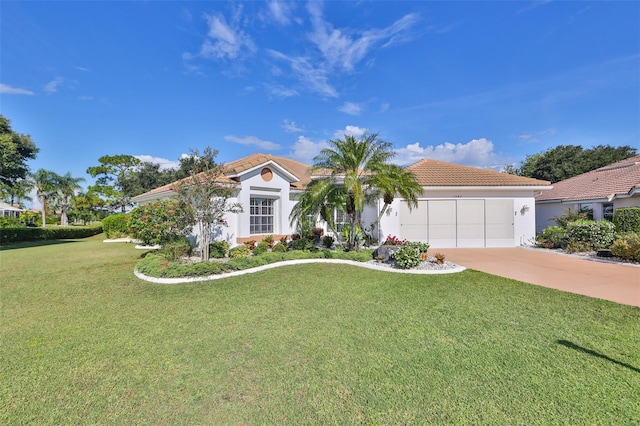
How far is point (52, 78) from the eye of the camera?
16891mm

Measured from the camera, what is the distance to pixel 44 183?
136ft

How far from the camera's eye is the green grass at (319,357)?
332 cm

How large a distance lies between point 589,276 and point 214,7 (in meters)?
20.2

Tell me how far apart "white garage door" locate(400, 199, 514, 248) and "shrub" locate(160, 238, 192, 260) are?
12.8m

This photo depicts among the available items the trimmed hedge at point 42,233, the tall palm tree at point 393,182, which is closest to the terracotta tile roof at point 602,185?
the tall palm tree at point 393,182

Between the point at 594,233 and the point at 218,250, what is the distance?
790 inches

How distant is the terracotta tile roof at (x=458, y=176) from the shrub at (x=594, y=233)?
11.4 feet

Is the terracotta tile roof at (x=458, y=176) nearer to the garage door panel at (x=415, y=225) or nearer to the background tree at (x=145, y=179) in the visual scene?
the garage door panel at (x=415, y=225)

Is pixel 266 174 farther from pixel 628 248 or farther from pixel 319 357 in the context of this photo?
pixel 628 248

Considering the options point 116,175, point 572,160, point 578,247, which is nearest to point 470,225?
point 578,247

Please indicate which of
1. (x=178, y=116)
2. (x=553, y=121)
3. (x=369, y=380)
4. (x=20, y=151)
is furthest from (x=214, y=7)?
(x=553, y=121)

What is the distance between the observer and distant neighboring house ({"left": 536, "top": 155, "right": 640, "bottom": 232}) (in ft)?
56.5

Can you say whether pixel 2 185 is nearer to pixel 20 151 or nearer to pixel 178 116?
pixel 20 151

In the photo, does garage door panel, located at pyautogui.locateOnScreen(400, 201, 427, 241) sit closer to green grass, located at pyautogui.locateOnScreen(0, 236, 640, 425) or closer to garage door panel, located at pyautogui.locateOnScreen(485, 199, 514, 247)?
garage door panel, located at pyautogui.locateOnScreen(485, 199, 514, 247)
